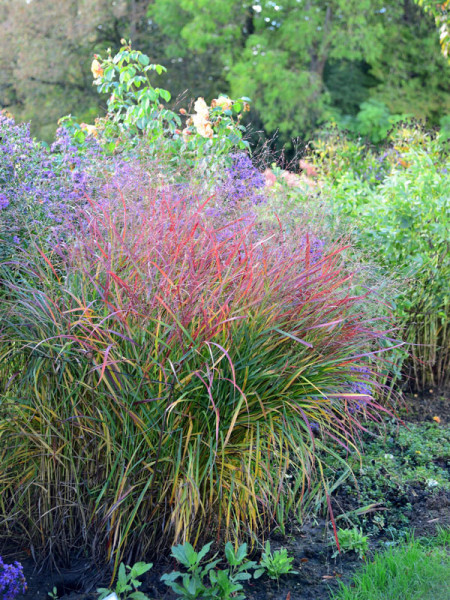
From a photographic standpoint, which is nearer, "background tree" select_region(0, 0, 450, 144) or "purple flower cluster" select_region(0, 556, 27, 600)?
"purple flower cluster" select_region(0, 556, 27, 600)

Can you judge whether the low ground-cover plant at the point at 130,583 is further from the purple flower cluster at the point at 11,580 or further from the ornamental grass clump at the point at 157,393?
the purple flower cluster at the point at 11,580

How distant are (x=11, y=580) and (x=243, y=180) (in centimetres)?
291

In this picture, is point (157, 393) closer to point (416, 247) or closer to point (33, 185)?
point (33, 185)

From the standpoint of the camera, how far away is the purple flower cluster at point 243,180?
13.4 feet

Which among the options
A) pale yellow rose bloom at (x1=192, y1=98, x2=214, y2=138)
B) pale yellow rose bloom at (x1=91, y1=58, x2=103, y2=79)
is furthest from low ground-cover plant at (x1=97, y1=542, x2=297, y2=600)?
pale yellow rose bloom at (x1=91, y1=58, x2=103, y2=79)

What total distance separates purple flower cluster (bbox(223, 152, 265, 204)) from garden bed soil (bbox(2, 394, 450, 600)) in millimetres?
1973

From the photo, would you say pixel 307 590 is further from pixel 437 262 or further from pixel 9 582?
pixel 437 262

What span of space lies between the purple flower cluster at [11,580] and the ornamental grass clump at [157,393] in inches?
8.3

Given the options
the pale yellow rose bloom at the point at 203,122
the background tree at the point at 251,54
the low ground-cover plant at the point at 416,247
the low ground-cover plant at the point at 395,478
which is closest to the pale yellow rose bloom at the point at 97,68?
the pale yellow rose bloom at the point at 203,122

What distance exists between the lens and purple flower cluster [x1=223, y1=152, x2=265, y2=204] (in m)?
4.08

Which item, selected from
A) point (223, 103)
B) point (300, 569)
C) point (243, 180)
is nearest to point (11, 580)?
point (300, 569)

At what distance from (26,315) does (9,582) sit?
1.07m

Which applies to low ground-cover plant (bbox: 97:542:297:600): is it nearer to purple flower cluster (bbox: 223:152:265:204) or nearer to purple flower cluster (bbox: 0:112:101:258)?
purple flower cluster (bbox: 0:112:101:258)

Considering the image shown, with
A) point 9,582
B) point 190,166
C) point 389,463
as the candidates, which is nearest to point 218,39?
point 190,166
